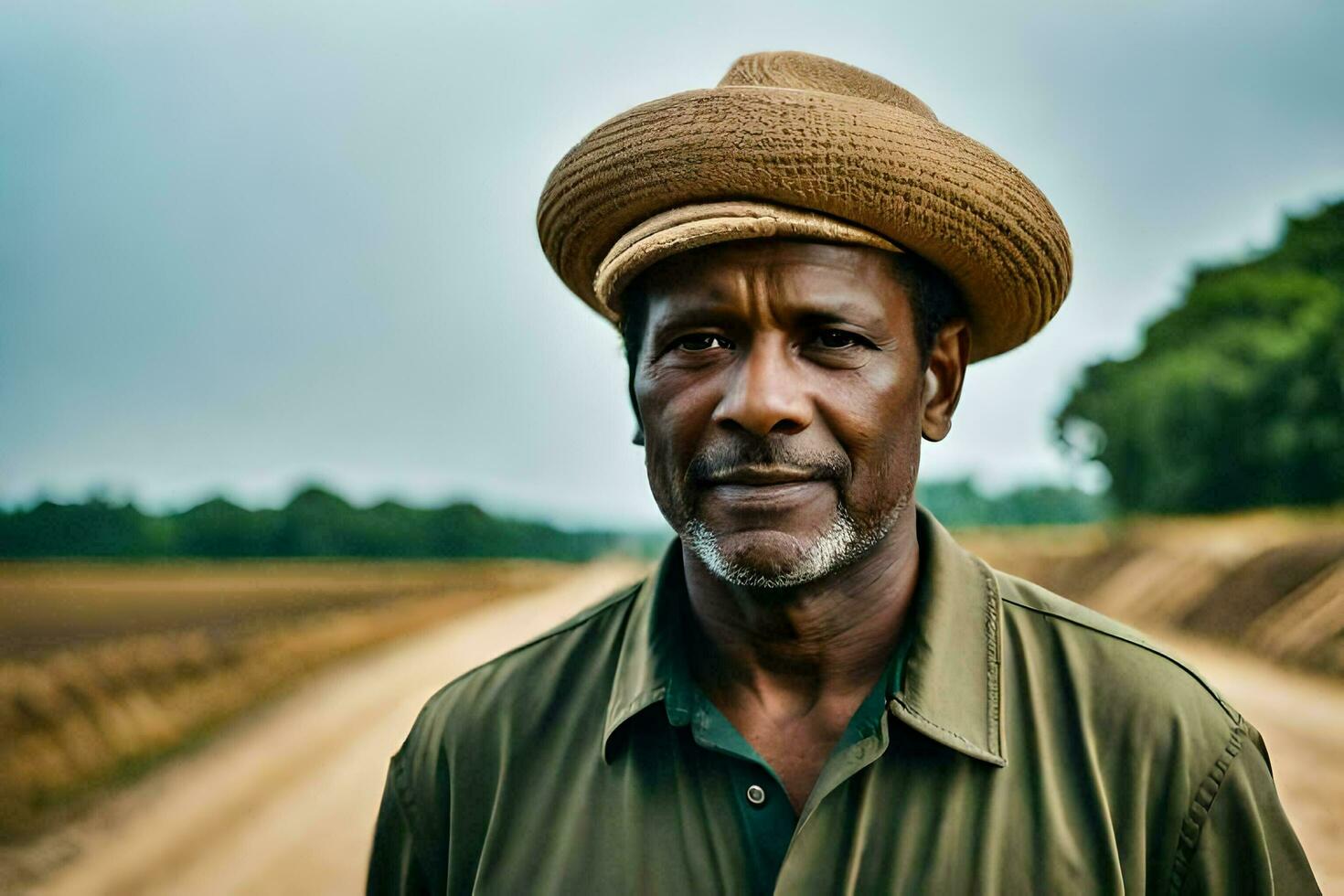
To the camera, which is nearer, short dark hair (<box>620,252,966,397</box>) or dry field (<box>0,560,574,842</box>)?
short dark hair (<box>620,252,966,397</box>)

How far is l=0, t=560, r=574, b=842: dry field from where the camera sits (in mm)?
9039

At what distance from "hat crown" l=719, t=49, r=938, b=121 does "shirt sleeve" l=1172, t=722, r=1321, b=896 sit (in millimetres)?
1335

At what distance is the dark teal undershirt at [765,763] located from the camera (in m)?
1.79

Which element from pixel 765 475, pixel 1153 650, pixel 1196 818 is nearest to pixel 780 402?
pixel 765 475

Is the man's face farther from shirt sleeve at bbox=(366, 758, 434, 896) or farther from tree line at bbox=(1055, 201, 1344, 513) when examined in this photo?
tree line at bbox=(1055, 201, 1344, 513)

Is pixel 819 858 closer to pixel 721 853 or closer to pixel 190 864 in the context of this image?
pixel 721 853

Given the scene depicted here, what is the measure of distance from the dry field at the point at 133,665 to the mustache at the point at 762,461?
8.40 metres

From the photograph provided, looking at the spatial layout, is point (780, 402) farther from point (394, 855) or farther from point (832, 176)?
point (394, 855)

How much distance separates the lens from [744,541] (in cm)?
189

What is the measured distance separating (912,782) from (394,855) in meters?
1.09

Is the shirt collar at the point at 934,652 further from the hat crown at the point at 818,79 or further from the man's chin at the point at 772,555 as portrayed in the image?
the hat crown at the point at 818,79

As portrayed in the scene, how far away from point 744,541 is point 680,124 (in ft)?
2.55

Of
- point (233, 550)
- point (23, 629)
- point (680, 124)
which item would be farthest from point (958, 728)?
point (233, 550)

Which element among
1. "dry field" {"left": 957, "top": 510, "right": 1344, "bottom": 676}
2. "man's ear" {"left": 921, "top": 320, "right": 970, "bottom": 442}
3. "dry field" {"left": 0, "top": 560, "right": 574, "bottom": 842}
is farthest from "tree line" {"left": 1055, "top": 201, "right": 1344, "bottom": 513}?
"man's ear" {"left": 921, "top": 320, "right": 970, "bottom": 442}
